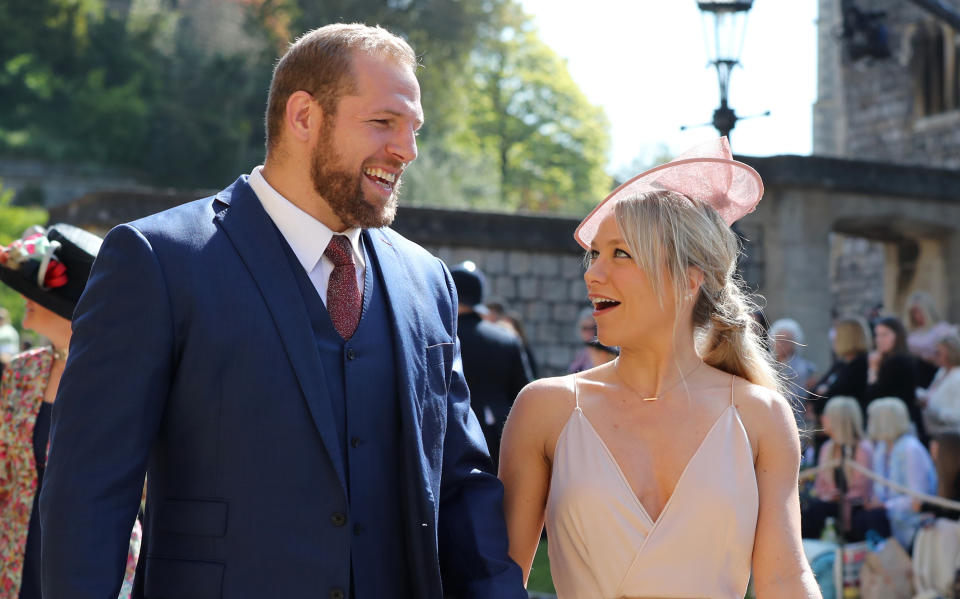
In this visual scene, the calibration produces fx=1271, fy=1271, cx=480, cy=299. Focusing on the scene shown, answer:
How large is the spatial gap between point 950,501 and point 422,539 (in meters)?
4.53

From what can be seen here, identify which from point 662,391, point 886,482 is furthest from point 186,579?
point 886,482

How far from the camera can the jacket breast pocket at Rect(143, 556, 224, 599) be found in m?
2.63

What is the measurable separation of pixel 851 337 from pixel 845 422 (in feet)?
5.23

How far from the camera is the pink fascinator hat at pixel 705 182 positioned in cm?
335

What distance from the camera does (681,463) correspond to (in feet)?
10.6

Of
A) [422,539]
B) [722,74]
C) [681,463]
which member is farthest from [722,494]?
[722,74]

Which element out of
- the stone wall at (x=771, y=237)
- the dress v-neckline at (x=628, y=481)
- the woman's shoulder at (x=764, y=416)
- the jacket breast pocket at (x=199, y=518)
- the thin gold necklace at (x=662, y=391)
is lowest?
the jacket breast pocket at (x=199, y=518)

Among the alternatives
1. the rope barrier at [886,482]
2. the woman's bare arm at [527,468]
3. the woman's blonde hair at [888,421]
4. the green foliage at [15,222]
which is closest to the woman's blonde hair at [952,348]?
the woman's blonde hair at [888,421]

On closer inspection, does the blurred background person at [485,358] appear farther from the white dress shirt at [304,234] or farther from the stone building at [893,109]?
the stone building at [893,109]

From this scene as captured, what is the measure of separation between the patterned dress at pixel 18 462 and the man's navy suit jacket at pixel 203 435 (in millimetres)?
1551

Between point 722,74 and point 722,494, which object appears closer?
point 722,494

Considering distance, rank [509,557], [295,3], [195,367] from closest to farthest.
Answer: [195,367]
[509,557]
[295,3]

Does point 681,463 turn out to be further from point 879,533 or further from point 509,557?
point 879,533

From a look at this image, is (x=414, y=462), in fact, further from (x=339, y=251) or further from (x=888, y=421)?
(x=888, y=421)
